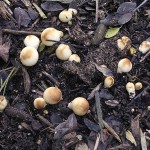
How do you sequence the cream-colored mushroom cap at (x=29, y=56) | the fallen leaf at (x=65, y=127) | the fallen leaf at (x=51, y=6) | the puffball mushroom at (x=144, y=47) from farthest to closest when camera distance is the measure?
the fallen leaf at (x=51, y=6), the puffball mushroom at (x=144, y=47), the cream-colored mushroom cap at (x=29, y=56), the fallen leaf at (x=65, y=127)

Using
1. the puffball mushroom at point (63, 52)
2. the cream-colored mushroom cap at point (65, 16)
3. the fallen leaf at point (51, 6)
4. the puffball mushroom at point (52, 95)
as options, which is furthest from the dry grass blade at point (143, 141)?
the fallen leaf at point (51, 6)

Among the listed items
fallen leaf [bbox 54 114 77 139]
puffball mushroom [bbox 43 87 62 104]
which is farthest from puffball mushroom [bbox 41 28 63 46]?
fallen leaf [bbox 54 114 77 139]

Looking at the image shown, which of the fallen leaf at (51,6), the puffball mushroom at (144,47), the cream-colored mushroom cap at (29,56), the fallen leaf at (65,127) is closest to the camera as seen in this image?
the fallen leaf at (65,127)

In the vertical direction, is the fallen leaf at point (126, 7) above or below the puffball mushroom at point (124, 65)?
above

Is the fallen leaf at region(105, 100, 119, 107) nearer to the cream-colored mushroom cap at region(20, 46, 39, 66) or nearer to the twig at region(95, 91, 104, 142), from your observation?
the twig at region(95, 91, 104, 142)

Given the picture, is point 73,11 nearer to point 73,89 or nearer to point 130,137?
point 73,89

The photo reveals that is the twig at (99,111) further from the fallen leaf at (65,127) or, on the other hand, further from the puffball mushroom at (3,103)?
the puffball mushroom at (3,103)

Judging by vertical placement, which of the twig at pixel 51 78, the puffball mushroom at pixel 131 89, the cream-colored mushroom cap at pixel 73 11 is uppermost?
the cream-colored mushroom cap at pixel 73 11
